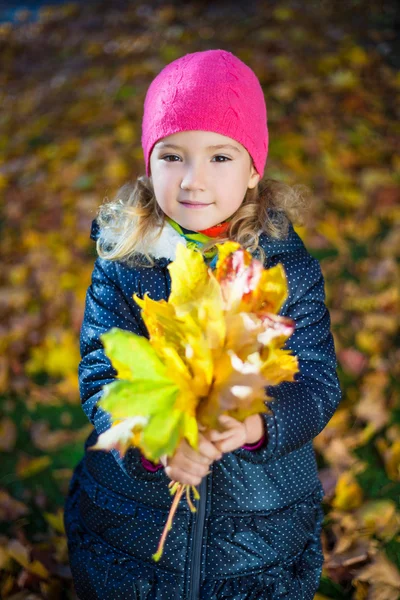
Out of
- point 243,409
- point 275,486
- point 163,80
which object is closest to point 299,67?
point 163,80

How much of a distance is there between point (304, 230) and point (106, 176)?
1.39 m

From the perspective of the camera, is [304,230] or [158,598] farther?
[304,230]

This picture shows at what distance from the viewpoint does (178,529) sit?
1721 millimetres

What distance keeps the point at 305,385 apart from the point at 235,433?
42cm

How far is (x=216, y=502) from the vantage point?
5.76ft

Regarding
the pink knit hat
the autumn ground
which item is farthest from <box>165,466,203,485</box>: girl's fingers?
the autumn ground

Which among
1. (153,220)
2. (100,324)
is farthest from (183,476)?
(153,220)

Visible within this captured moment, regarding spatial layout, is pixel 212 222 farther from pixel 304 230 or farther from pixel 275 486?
pixel 304 230

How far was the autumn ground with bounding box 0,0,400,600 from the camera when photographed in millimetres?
2471

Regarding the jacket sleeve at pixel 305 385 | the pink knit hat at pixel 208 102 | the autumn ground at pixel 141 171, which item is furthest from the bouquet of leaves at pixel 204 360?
the autumn ground at pixel 141 171

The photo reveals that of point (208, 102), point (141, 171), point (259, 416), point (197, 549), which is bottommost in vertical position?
point (141, 171)

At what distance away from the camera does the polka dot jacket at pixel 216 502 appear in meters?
1.70

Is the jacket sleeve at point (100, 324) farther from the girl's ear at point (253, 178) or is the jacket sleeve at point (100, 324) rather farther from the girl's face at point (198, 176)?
the girl's ear at point (253, 178)

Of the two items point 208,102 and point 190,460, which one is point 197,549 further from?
point 208,102
